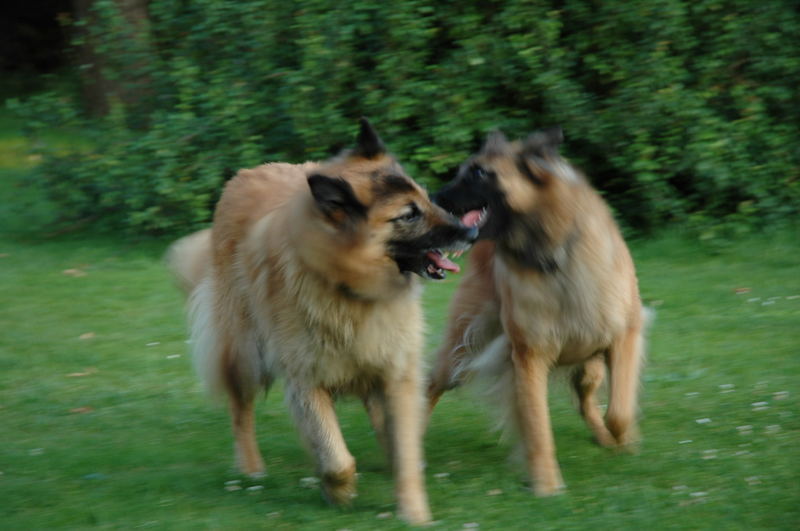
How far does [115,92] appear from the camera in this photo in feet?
39.3

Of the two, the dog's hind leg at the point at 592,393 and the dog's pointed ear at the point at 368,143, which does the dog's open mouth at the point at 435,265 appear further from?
the dog's hind leg at the point at 592,393

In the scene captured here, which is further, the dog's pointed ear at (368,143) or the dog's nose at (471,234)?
the dog's pointed ear at (368,143)

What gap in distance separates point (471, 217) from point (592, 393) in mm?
1448

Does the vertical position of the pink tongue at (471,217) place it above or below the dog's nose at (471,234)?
below

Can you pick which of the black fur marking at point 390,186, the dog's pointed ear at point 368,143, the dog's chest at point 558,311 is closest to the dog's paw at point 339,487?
the dog's chest at point 558,311

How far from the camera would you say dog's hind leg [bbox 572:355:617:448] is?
6.02 m

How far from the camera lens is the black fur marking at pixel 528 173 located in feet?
17.3

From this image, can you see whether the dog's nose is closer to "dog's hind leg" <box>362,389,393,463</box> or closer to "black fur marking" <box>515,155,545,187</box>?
"black fur marking" <box>515,155,545,187</box>

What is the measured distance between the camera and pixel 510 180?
17.3 ft

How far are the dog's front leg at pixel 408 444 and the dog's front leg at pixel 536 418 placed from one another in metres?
0.55

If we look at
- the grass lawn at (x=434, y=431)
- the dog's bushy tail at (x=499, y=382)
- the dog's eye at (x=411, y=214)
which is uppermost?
the dog's eye at (x=411, y=214)

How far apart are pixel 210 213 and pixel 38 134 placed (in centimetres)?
249

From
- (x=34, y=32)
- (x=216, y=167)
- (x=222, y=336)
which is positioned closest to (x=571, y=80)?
(x=216, y=167)

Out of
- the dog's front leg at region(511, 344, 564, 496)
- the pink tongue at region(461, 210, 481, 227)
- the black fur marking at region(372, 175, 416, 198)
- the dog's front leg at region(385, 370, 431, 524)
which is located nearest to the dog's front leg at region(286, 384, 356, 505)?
the dog's front leg at region(385, 370, 431, 524)
